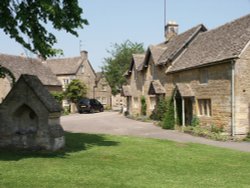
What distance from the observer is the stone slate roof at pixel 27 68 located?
47297 mm

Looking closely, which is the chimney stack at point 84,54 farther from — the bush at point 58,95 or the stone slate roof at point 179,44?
the stone slate roof at point 179,44

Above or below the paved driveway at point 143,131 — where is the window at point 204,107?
above

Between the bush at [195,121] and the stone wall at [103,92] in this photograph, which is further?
the stone wall at [103,92]

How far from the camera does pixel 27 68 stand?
50000 millimetres

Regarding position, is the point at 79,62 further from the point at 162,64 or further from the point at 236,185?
the point at 236,185

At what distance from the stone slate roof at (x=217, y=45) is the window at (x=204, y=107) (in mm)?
2817

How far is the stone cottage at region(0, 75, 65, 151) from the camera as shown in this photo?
13.6 meters

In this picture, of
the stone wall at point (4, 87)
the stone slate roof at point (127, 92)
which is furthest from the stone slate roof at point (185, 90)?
the stone wall at point (4, 87)

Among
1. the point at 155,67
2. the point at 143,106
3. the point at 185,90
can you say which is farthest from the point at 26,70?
the point at 185,90

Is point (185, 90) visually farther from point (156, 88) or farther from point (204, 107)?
point (156, 88)

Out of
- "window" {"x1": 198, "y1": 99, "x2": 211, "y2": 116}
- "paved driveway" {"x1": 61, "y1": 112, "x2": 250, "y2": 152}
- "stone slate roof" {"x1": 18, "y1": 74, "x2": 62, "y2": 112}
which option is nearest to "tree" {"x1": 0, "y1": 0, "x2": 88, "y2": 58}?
"stone slate roof" {"x1": 18, "y1": 74, "x2": 62, "y2": 112}

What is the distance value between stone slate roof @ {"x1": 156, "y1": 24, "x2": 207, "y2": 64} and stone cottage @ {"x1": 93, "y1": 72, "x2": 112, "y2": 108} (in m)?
29.3

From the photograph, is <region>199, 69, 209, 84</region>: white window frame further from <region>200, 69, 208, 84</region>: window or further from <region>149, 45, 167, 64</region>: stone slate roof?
<region>149, 45, 167, 64</region>: stone slate roof

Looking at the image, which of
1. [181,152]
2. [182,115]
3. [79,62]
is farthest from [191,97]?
[79,62]
